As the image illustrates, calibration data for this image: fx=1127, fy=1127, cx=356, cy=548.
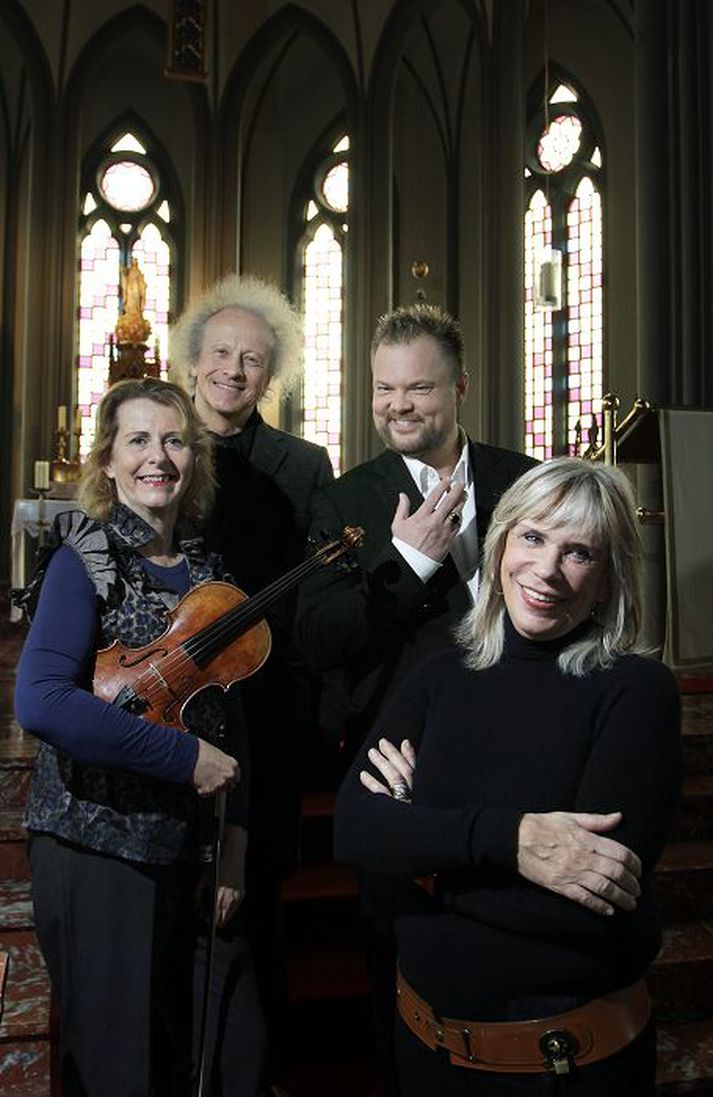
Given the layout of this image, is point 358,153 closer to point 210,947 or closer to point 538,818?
point 210,947

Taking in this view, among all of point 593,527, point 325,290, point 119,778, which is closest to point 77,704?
point 119,778

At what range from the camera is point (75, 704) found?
1.88 metres

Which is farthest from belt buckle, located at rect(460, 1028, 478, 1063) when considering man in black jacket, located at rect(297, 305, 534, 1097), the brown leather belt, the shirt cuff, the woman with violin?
the shirt cuff

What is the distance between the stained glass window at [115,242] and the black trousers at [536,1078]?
1380 centimetres

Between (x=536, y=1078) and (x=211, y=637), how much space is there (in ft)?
2.91

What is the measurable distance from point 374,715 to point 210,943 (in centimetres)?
53

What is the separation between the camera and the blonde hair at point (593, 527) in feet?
5.43

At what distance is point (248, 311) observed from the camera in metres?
2.68

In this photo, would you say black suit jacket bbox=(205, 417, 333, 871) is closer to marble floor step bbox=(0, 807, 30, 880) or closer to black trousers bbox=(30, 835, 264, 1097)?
black trousers bbox=(30, 835, 264, 1097)

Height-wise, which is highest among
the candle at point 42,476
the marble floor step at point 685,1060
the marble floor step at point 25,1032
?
the candle at point 42,476

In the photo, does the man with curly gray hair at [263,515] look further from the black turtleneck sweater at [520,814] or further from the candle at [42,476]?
the candle at [42,476]

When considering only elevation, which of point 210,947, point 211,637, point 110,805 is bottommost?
point 210,947

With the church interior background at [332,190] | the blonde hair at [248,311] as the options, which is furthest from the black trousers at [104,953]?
the church interior background at [332,190]

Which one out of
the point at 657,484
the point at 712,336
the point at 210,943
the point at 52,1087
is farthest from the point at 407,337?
the point at 712,336
